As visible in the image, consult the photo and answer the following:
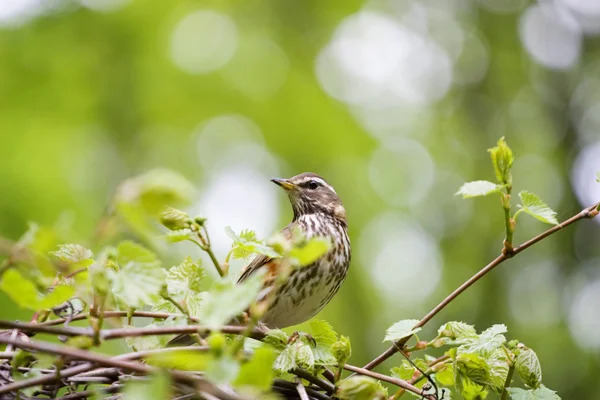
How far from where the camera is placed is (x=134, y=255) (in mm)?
1357

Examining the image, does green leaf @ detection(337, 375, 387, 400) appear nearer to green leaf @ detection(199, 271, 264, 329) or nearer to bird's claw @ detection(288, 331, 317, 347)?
bird's claw @ detection(288, 331, 317, 347)

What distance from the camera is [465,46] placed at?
11766 millimetres

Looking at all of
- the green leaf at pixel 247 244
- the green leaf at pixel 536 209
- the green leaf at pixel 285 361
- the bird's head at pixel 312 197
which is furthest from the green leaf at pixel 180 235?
the bird's head at pixel 312 197

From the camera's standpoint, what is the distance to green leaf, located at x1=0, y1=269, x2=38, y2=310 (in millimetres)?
1256

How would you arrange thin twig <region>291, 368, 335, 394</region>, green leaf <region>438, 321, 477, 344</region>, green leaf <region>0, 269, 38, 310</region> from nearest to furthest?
green leaf <region>0, 269, 38, 310</region>
thin twig <region>291, 368, 335, 394</region>
green leaf <region>438, 321, 477, 344</region>

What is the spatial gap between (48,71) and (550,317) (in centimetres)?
801

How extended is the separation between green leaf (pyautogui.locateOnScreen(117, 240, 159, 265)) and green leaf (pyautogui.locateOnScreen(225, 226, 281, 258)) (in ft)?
1.03

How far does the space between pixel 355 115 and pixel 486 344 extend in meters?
10.3

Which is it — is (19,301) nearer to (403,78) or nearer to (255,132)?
(255,132)

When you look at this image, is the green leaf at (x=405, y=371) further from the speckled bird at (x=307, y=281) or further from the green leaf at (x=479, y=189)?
the speckled bird at (x=307, y=281)

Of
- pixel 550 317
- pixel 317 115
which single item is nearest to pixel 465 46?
pixel 317 115

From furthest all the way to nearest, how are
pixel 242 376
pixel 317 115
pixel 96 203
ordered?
pixel 317 115
pixel 96 203
pixel 242 376

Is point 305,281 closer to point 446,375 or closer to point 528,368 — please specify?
point 446,375

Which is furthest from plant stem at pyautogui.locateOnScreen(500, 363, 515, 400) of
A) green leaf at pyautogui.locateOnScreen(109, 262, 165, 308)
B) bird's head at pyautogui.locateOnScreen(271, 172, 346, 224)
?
bird's head at pyautogui.locateOnScreen(271, 172, 346, 224)
